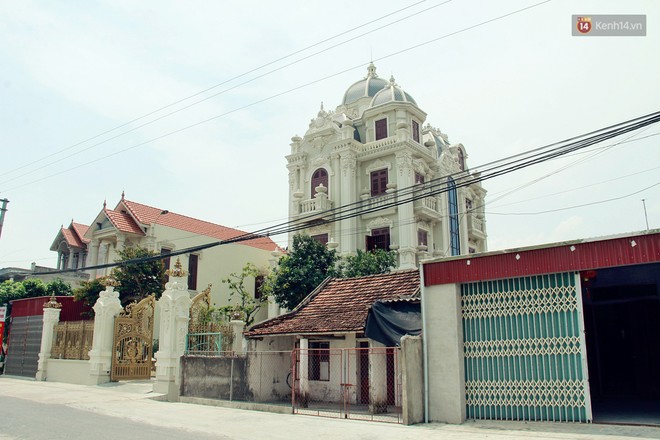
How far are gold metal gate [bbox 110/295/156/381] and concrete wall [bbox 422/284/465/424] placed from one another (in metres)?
13.0

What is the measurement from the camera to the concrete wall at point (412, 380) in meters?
11.3

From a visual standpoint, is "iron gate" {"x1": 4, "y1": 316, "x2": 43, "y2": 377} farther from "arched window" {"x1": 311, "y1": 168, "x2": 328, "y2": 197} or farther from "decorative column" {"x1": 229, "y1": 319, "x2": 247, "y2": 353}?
"arched window" {"x1": 311, "y1": 168, "x2": 328, "y2": 197}

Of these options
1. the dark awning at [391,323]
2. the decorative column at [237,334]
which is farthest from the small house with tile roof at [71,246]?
the dark awning at [391,323]

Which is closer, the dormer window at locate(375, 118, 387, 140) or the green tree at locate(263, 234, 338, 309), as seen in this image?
the green tree at locate(263, 234, 338, 309)

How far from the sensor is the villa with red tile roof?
3095 cm

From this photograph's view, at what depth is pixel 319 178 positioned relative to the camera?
30.3 metres

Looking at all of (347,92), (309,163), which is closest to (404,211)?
(309,163)

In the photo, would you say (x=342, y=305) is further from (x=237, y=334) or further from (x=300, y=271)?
(x=300, y=271)

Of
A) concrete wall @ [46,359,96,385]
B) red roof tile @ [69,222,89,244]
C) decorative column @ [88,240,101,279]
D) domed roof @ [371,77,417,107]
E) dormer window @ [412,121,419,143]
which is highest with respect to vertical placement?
domed roof @ [371,77,417,107]

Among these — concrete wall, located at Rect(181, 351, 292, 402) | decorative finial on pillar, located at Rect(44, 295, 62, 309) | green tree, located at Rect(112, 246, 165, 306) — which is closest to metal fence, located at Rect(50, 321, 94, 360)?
decorative finial on pillar, located at Rect(44, 295, 62, 309)

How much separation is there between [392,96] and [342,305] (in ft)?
55.2

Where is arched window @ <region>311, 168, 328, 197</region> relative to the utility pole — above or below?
above

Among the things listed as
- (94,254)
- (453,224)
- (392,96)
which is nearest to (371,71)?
(392,96)

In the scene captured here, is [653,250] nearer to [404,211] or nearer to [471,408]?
[471,408]
